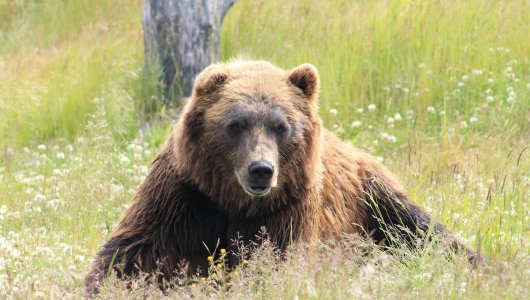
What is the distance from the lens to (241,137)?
5281 millimetres

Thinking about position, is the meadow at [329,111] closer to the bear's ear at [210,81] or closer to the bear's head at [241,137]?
the bear's head at [241,137]

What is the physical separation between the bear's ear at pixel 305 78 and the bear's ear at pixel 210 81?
1.37 ft

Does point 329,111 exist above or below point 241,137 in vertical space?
below

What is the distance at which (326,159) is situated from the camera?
5.83 metres

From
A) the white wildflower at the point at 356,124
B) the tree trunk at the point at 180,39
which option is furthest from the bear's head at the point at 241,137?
the tree trunk at the point at 180,39

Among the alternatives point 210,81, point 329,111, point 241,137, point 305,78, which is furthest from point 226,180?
point 329,111

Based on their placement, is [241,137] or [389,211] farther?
[389,211]

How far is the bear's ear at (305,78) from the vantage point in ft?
18.3

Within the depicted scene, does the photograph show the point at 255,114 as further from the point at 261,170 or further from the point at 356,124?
the point at 356,124

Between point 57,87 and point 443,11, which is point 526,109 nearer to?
point 443,11

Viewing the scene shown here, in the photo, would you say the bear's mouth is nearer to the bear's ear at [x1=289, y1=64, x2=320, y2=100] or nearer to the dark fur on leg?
the bear's ear at [x1=289, y1=64, x2=320, y2=100]

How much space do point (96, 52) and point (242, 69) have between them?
203 inches

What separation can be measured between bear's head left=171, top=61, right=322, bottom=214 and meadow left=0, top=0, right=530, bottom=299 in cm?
48

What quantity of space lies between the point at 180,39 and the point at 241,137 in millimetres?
4185
